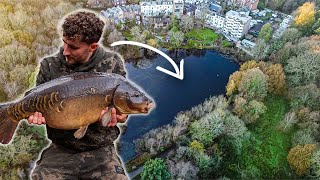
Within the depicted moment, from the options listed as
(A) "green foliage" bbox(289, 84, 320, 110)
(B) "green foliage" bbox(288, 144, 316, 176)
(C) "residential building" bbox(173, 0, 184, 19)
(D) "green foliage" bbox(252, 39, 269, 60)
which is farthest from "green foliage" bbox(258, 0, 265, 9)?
Result: (B) "green foliage" bbox(288, 144, 316, 176)

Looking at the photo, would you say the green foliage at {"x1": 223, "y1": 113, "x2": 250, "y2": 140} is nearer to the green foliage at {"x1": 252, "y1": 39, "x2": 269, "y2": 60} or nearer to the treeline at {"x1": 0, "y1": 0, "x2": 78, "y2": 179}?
the green foliage at {"x1": 252, "y1": 39, "x2": 269, "y2": 60}

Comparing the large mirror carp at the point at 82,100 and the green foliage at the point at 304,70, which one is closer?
the large mirror carp at the point at 82,100

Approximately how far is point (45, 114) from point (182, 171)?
635 centimetres

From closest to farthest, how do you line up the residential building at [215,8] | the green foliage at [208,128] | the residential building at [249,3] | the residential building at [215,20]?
1. the green foliage at [208,128]
2. the residential building at [215,20]
3. the residential building at [215,8]
4. the residential building at [249,3]

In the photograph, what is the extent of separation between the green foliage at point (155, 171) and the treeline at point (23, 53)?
2.18 m

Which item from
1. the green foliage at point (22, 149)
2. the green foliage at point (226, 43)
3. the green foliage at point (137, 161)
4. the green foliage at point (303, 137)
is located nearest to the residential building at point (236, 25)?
the green foliage at point (226, 43)

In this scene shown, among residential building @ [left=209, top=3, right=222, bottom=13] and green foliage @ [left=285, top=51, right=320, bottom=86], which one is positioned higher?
residential building @ [left=209, top=3, right=222, bottom=13]

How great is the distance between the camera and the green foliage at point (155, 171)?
7648 mm

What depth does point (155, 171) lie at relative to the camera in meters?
7.65

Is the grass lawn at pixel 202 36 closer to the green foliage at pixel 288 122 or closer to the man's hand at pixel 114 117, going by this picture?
the green foliage at pixel 288 122

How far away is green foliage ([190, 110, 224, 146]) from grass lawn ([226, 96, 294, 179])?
85 centimetres

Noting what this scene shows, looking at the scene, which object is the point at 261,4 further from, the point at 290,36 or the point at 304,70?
the point at 304,70

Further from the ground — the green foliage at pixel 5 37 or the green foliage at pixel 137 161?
the green foliage at pixel 5 37

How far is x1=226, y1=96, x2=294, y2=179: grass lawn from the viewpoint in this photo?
28.5 ft
